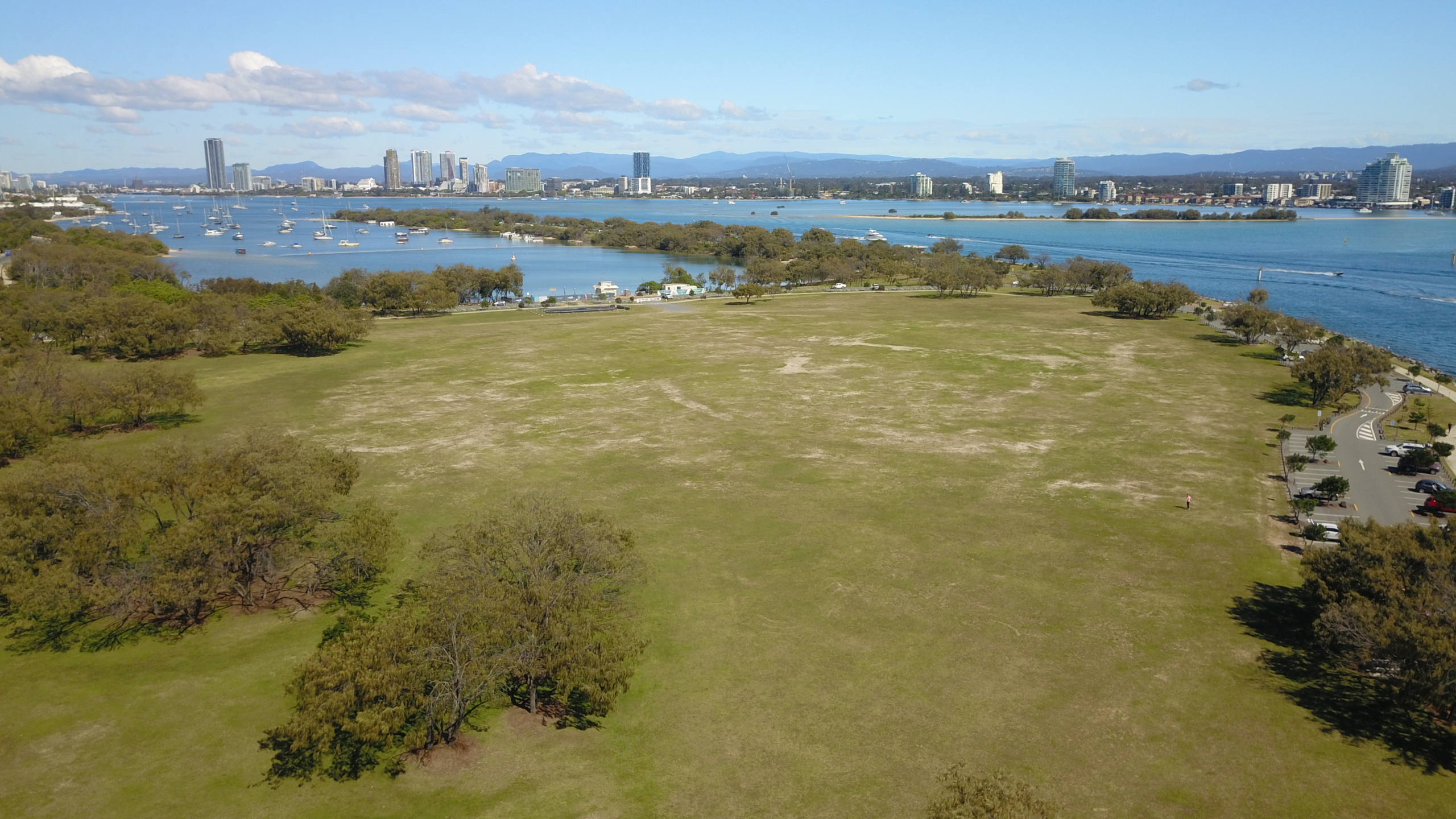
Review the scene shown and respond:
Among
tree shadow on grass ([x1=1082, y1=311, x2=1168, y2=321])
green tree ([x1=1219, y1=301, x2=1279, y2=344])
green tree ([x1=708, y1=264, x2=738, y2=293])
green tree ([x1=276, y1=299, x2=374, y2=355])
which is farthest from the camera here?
green tree ([x1=708, y1=264, x2=738, y2=293])

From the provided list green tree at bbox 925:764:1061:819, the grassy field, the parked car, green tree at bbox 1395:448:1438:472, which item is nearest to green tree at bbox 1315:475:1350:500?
the grassy field

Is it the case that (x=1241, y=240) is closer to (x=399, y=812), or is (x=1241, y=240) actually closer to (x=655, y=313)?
(x=655, y=313)

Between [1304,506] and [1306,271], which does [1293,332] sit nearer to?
[1304,506]

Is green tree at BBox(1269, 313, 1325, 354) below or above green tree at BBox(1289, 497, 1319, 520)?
above

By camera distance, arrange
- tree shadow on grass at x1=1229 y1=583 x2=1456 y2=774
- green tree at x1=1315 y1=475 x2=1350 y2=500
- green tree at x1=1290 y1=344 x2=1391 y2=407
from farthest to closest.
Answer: green tree at x1=1290 y1=344 x2=1391 y2=407, green tree at x1=1315 y1=475 x2=1350 y2=500, tree shadow on grass at x1=1229 y1=583 x2=1456 y2=774

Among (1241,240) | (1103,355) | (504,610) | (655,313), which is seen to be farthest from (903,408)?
(1241,240)

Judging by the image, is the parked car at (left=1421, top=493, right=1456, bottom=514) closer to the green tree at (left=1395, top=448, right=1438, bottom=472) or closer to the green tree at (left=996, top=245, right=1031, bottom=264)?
the green tree at (left=1395, top=448, right=1438, bottom=472)
